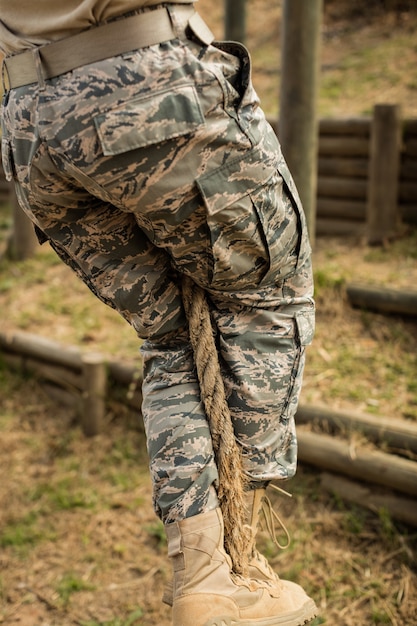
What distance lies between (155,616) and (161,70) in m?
2.15

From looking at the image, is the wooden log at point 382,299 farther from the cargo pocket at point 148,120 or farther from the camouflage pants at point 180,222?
the cargo pocket at point 148,120

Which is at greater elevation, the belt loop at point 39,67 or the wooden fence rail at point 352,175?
the belt loop at point 39,67

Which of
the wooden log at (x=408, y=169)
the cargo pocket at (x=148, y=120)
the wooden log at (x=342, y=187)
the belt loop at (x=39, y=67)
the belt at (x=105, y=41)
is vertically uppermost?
the belt at (x=105, y=41)

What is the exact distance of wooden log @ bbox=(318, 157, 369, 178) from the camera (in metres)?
5.09

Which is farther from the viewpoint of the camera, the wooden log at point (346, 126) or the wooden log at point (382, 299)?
the wooden log at point (346, 126)

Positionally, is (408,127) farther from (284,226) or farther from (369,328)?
(284,226)

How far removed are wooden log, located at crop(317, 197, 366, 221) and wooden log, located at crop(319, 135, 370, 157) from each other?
32cm

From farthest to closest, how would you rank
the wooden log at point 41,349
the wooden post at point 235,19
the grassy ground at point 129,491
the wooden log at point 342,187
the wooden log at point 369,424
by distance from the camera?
the wooden post at point 235,19 < the wooden log at point 342,187 < the wooden log at point 41,349 < the wooden log at point 369,424 < the grassy ground at point 129,491

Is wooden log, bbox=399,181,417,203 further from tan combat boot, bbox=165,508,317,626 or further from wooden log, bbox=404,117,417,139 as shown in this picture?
tan combat boot, bbox=165,508,317,626

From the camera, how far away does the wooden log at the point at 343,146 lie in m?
5.04

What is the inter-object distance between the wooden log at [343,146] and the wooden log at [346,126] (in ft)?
0.11

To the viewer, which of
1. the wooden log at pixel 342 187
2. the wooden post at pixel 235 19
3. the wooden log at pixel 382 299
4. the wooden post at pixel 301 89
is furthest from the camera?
the wooden post at pixel 235 19

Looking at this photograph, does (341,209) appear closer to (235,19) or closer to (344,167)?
(344,167)

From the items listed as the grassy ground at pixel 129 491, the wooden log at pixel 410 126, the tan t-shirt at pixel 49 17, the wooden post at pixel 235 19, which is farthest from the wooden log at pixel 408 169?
the tan t-shirt at pixel 49 17
